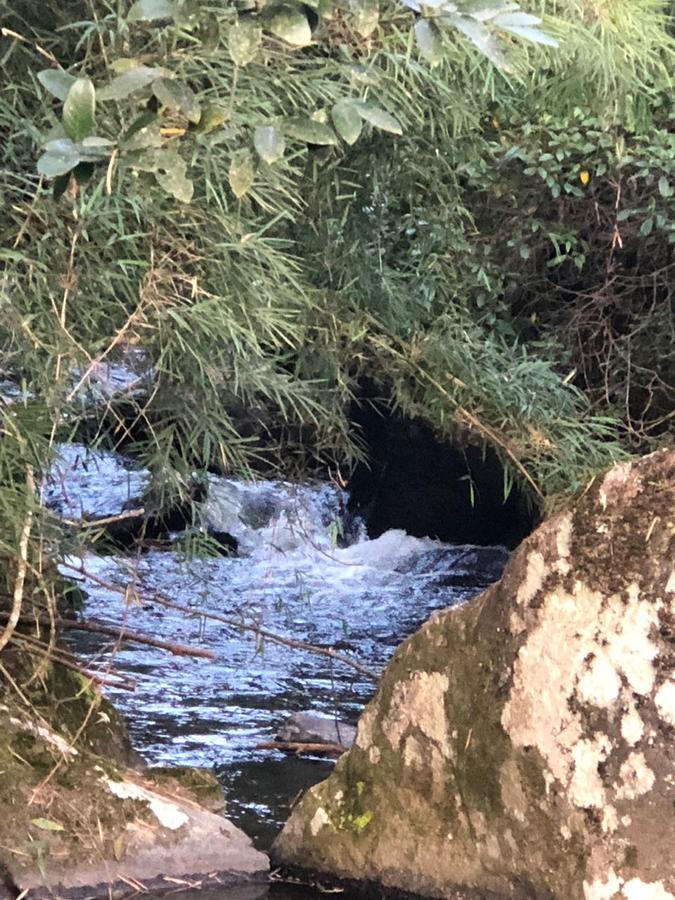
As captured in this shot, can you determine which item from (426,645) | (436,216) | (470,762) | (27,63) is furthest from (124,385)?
(436,216)

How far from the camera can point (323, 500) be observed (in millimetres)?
7230

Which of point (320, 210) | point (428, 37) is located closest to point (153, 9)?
point (428, 37)

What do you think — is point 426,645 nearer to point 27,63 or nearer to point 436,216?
point 27,63

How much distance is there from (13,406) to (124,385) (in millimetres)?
506

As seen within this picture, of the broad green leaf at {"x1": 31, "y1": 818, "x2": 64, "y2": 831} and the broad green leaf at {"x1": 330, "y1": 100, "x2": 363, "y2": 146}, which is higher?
the broad green leaf at {"x1": 330, "y1": 100, "x2": 363, "y2": 146}

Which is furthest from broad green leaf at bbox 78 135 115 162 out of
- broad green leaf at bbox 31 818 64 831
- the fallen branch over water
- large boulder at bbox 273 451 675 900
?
the fallen branch over water

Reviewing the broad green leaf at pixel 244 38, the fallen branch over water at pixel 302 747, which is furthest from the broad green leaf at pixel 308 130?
the fallen branch over water at pixel 302 747

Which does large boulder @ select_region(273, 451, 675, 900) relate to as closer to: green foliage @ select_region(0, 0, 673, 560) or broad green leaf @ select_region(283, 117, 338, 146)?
green foliage @ select_region(0, 0, 673, 560)

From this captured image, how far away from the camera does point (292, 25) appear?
117 centimetres

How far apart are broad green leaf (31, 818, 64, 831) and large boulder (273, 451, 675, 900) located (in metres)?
0.55

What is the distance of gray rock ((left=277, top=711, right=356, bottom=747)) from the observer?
3.51 meters

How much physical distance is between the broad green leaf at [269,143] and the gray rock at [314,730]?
8.33 feet

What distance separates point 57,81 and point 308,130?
30cm

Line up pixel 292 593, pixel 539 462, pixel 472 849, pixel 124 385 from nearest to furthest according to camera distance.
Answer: pixel 472 849, pixel 124 385, pixel 539 462, pixel 292 593
